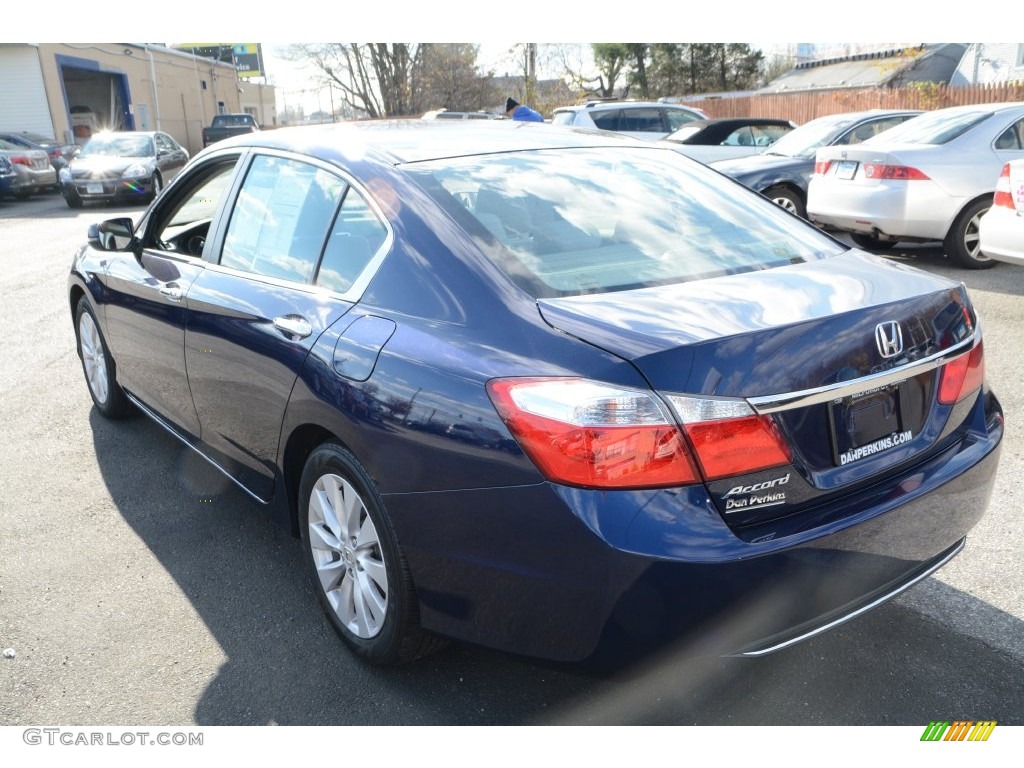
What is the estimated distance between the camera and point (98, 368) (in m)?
5.05

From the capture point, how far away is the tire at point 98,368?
486 cm

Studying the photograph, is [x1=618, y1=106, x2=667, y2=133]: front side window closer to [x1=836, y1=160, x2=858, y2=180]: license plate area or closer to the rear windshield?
[x1=836, y1=160, x2=858, y2=180]: license plate area

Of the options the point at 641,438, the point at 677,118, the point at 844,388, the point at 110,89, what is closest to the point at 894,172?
the point at 844,388

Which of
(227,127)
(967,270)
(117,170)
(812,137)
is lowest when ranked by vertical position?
(967,270)

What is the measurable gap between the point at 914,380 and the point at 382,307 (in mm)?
1469

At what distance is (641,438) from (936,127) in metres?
8.24

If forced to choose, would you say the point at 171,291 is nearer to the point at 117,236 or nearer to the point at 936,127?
the point at 117,236

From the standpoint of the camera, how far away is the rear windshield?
8.35 ft

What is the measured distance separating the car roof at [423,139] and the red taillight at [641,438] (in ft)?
4.17

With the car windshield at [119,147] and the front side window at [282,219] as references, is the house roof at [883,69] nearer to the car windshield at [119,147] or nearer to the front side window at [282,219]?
the car windshield at [119,147]

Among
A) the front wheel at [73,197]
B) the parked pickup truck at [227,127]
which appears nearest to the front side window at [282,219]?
the front wheel at [73,197]

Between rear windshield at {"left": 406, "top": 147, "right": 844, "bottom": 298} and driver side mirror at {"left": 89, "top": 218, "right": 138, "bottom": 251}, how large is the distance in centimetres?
218

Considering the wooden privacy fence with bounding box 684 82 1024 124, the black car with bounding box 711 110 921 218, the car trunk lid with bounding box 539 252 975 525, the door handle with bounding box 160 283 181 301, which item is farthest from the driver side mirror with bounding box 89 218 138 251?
the wooden privacy fence with bounding box 684 82 1024 124

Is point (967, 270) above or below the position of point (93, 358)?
below
